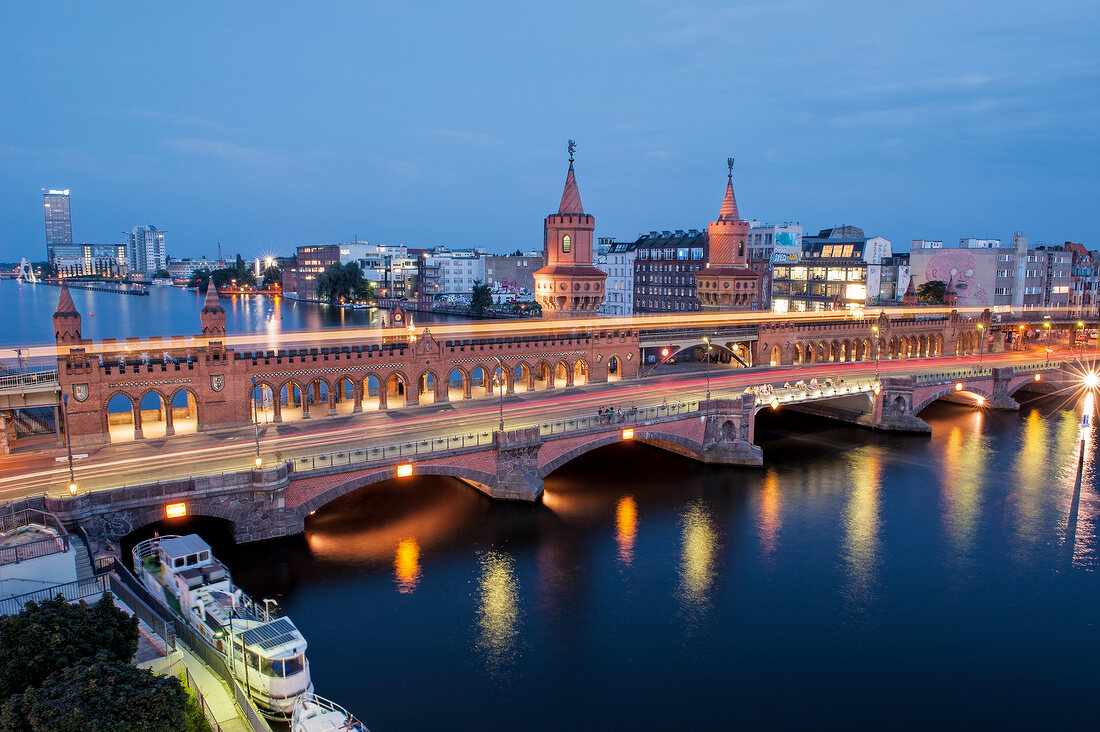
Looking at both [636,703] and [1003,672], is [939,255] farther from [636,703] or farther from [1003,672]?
[636,703]

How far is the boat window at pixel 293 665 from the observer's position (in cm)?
2739

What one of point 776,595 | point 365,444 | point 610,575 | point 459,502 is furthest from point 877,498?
point 365,444

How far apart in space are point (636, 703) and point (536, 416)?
27.6 meters

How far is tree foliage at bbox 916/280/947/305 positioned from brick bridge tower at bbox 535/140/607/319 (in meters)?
76.2

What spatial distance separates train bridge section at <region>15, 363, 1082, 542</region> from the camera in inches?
1454

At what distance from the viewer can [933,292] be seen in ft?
417

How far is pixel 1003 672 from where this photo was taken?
32344 mm

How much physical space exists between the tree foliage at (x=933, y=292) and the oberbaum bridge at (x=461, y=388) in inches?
1396

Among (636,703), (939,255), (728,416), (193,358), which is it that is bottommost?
(636,703)

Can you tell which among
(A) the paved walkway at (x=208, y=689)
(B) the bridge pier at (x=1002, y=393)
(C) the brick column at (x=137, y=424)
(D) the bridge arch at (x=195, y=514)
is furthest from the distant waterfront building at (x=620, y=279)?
(A) the paved walkway at (x=208, y=689)

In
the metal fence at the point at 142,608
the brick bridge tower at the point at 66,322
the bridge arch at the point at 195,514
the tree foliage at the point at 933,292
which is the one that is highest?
the tree foliage at the point at 933,292

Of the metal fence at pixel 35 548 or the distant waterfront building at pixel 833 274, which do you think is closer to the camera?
the metal fence at pixel 35 548

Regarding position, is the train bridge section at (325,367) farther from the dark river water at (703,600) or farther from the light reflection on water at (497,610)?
the light reflection on water at (497,610)

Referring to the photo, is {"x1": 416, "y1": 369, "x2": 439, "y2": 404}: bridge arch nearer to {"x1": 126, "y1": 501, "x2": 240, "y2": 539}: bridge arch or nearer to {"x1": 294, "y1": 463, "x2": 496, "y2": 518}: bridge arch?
{"x1": 294, "y1": 463, "x2": 496, "y2": 518}: bridge arch
